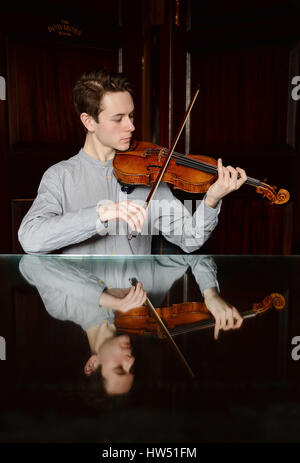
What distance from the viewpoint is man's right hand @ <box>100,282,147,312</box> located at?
18.2 inches

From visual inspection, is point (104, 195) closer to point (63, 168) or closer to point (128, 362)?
point (63, 168)

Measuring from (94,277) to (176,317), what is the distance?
24cm

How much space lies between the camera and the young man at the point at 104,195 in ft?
3.47

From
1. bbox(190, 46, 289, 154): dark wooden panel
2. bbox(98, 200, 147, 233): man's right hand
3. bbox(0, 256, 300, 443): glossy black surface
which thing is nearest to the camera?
bbox(0, 256, 300, 443): glossy black surface

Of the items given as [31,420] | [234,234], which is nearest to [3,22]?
[234,234]

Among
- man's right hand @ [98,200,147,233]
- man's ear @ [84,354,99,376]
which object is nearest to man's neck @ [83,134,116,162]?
man's right hand @ [98,200,147,233]

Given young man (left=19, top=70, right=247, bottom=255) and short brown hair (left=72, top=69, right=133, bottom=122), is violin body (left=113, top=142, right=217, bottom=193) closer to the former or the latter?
young man (left=19, top=70, right=247, bottom=255)

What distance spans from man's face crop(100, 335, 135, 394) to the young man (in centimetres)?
68

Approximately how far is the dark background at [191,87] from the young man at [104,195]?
39cm

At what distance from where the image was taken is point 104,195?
121 cm

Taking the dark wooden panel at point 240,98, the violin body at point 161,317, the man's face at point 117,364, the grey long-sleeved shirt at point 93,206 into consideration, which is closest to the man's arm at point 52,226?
the grey long-sleeved shirt at point 93,206

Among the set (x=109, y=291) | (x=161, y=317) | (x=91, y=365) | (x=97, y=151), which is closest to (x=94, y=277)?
(x=109, y=291)
